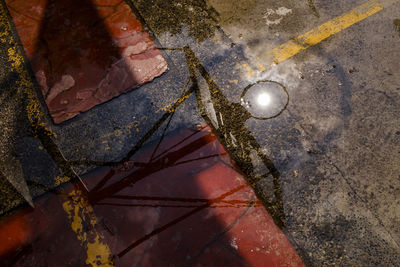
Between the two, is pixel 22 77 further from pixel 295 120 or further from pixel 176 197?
pixel 295 120

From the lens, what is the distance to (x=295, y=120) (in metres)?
2.18

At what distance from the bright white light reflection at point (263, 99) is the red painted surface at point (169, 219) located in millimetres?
548

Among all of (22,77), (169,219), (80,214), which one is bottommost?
(169,219)

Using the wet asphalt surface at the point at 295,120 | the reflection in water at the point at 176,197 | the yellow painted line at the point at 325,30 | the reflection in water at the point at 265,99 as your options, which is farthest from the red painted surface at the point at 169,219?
the yellow painted line at the point at 325,30

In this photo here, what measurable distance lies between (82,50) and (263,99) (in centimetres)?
183

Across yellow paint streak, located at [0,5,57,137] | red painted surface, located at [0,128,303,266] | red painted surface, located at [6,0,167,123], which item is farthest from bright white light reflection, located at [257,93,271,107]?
yellow paint streak, located at [0,5,57,137]

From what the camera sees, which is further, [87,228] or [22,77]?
[22,77]

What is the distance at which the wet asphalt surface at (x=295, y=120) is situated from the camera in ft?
6.07

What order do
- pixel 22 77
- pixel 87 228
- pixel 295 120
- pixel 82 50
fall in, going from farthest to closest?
pixel 82 50, pixel 22 77, pixel 295 120, pixel 87 228

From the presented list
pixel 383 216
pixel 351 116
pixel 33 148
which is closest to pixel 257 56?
pixel 351 116

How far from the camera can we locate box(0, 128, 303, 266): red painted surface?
5.83ft

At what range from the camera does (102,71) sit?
2439 millimetres

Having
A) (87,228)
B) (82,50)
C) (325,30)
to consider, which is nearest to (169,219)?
(87,228)

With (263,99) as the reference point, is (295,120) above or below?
below
